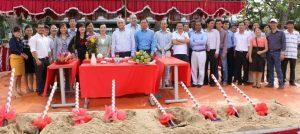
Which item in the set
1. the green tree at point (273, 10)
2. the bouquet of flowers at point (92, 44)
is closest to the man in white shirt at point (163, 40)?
the bouquet of flowers at point (92, 44)

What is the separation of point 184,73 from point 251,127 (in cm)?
320

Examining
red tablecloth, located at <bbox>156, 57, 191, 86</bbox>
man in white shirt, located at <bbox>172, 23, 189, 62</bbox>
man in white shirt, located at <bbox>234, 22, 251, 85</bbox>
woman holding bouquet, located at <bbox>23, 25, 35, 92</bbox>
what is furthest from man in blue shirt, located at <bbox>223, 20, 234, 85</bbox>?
woman holding bouquet, located at <bbox>23, 25, 35, 92</bbox>

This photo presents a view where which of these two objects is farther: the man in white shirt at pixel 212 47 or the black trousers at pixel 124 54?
the man in white shirt at pixel 212 47

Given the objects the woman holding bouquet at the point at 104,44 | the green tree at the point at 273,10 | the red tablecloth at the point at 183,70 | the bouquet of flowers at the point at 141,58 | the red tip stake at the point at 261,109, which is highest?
the green tree at the point at 273,10

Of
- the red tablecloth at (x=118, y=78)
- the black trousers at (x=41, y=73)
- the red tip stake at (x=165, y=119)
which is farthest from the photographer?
the black trousers at (x=41, y=73)

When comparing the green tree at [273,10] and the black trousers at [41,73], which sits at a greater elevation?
the green tree at [273,10]

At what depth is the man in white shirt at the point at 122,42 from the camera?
24.8ft

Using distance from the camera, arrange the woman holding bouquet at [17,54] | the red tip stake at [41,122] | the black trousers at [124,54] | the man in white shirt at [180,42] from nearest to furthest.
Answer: the red tip stake at [41,122], the woman holding bouquet at [17,54], the black trousers at [124,54], the man in white shirt at [180,42]

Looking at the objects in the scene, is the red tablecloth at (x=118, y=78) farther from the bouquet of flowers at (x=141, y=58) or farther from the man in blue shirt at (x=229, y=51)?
the man in blue shirt at (x=229, y=51)

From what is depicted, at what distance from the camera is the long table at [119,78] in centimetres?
627

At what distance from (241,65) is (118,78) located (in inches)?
117

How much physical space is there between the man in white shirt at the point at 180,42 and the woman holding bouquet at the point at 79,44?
5.47 ft

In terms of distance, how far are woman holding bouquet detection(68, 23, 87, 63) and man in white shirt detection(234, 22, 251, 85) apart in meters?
2.93

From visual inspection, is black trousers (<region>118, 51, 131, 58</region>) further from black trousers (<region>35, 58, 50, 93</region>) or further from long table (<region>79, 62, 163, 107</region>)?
black trousers (<region>35, 58, 50, 93</region>)
